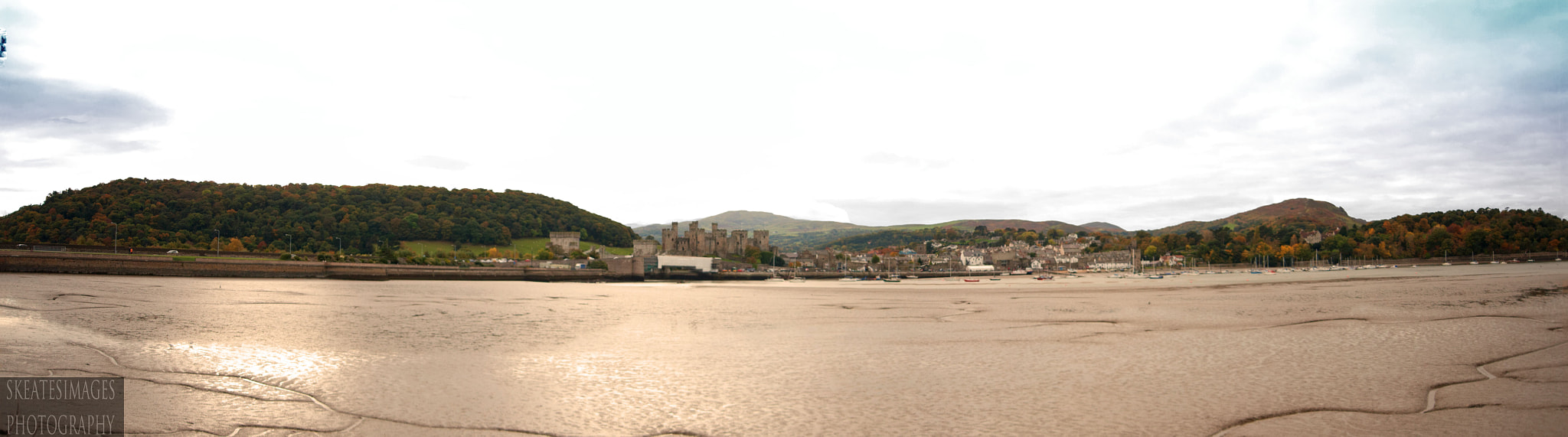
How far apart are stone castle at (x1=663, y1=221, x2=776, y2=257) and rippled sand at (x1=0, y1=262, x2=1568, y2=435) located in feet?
323

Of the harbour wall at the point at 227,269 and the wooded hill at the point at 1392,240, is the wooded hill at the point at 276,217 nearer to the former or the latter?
the harbour wall at the point at 227,269

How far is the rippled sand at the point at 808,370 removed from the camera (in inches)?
217

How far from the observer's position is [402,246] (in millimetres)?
82500

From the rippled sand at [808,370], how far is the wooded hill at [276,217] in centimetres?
→ 5174

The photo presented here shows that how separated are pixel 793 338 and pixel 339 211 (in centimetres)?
8509

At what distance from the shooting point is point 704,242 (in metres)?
119

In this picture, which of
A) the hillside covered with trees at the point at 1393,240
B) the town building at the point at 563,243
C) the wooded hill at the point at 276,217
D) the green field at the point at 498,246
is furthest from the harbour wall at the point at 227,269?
the hillside covered with trees at the point at 1393,240

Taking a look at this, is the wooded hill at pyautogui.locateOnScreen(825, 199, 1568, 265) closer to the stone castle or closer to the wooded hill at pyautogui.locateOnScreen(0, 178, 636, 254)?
the stone castle

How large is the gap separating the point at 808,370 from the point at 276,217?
81.7 meters

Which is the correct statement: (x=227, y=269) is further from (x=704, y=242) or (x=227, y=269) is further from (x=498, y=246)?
(x=704, y=242)

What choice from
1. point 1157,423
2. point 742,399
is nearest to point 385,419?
point 742,399

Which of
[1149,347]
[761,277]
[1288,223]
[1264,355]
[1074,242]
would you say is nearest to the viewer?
[1264,355]

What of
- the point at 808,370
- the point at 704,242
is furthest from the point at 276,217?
the point at 808,370

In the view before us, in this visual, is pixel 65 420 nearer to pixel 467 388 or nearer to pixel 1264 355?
pixel 467 388
